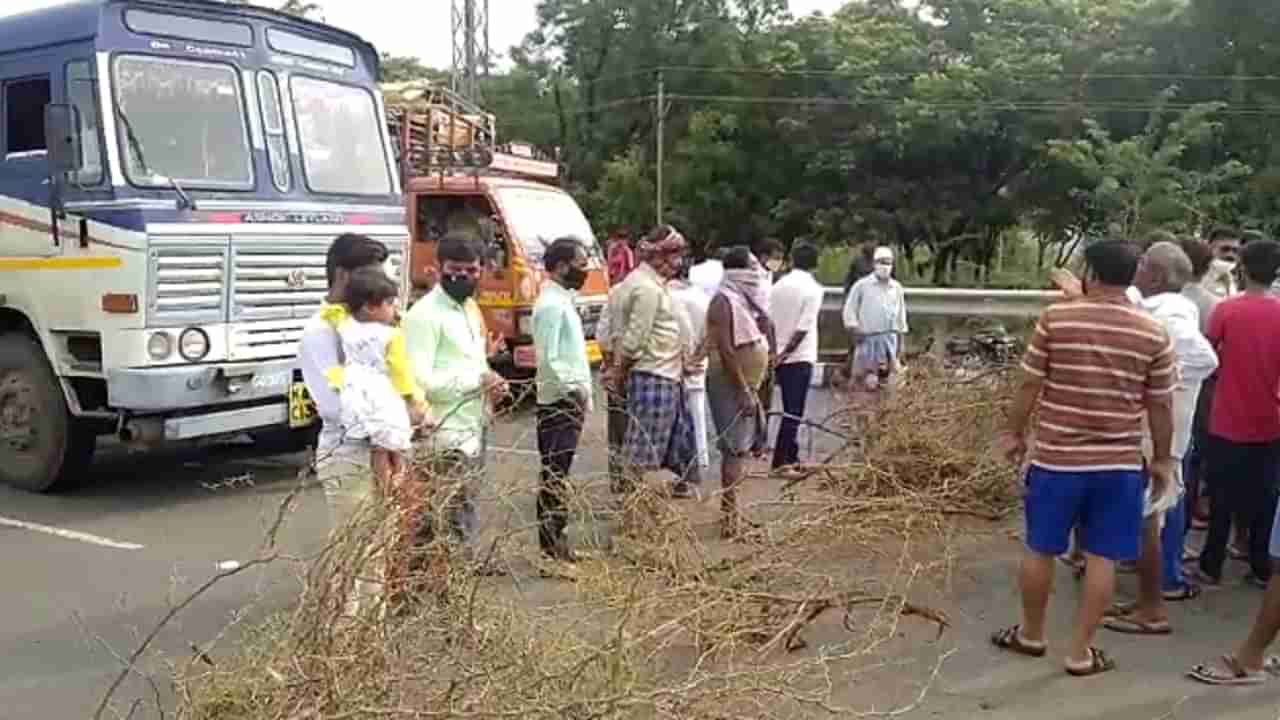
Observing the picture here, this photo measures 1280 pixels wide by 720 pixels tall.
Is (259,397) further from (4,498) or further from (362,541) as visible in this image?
(362,541)

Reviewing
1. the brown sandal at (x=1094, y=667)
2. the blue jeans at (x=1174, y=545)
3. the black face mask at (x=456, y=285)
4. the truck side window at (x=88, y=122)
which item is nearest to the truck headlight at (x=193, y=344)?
the truck side window at (x=88, y=122)

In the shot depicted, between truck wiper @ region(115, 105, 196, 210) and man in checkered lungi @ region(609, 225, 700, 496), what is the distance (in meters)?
2.68

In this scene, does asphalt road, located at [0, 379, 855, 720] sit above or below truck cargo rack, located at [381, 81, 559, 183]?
below

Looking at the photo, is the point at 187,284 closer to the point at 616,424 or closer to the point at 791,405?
the point at 616,424

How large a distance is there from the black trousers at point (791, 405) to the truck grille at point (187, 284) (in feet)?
11.8

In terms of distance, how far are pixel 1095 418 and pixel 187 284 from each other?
5.14 meters

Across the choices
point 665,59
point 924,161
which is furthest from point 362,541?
point 665,59

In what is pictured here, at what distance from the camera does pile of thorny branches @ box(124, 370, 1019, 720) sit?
341cm

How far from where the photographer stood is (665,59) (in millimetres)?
33406

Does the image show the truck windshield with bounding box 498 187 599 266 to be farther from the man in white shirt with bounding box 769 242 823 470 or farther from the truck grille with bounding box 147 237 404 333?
the truck grille with bounding box 147 237 404 333

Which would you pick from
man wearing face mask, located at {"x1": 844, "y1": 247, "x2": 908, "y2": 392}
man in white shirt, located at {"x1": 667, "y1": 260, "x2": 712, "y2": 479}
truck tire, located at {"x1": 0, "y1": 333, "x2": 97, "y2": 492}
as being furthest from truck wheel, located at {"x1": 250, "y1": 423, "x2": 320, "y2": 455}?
man wearing face mask, located at {"x1": 844, "y1": 247, "x2": 908, "y2": 392}

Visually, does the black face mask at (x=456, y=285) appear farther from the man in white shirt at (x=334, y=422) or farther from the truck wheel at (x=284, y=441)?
the truck wheel at (x=284, y=441)

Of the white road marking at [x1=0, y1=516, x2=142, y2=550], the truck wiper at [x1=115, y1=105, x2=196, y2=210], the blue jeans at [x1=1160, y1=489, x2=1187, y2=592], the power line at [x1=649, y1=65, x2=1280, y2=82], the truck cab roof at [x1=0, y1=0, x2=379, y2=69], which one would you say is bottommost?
the white road marking at [x1=0, y1=516, x2=142, y2=550]

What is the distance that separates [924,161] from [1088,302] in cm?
2254
